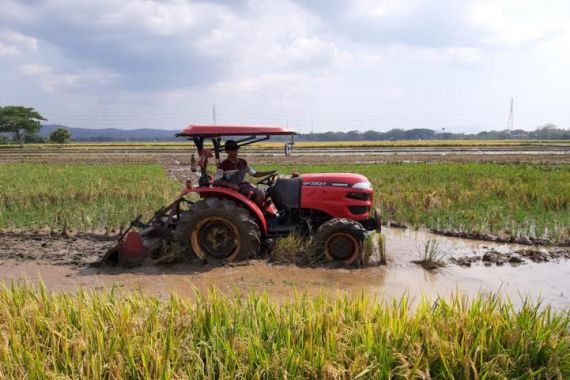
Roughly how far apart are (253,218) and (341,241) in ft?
4.07

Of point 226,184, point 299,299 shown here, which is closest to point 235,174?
point 226,184

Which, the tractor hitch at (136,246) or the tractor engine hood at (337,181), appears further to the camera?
the tractor engine hood at (337,181)

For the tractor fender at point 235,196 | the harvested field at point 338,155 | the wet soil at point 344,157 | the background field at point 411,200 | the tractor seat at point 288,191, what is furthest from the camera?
the harvested field at point 338,155

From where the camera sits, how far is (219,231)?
239 inches

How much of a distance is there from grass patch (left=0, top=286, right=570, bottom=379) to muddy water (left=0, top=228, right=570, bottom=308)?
1591 mm

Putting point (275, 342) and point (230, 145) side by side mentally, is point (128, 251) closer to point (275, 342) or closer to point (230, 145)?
point (230, 145)

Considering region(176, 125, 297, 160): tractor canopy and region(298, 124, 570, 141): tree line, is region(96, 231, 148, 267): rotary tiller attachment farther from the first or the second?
region(298, 124, 570, 141): tree line

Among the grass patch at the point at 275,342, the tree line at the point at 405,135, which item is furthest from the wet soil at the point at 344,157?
the tree line at the point at 405,135

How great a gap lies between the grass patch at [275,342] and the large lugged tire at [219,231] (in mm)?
2458

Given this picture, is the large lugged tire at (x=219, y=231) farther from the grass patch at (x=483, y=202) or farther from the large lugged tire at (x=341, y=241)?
the grass patch at (x=483, y=202)

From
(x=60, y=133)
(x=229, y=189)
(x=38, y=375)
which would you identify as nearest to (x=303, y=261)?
(x=229, y=189)

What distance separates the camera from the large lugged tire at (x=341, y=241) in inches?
232

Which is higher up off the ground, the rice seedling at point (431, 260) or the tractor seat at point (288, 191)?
the tractor seat at point (288, 191)

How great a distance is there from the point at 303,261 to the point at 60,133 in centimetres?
5941
